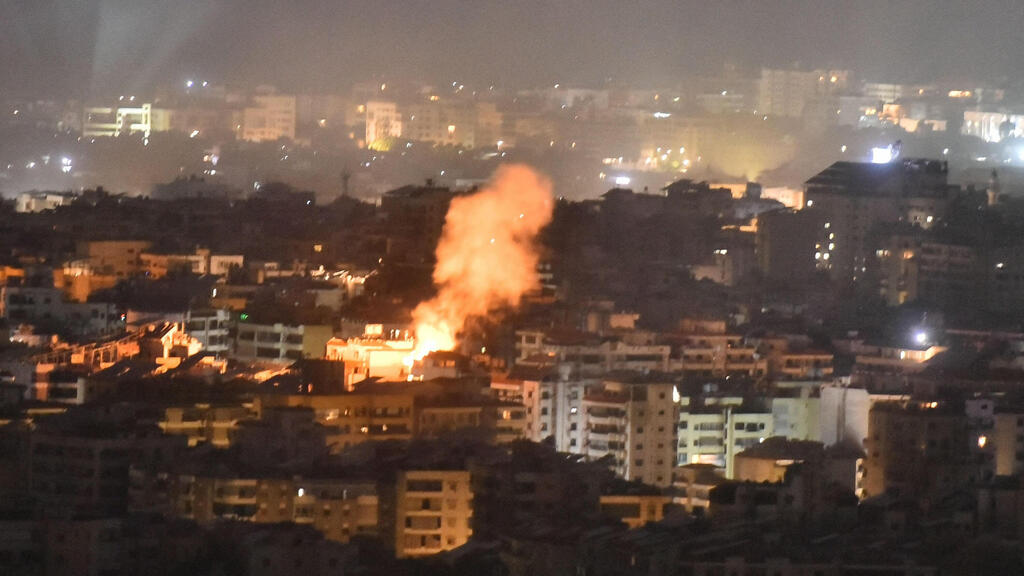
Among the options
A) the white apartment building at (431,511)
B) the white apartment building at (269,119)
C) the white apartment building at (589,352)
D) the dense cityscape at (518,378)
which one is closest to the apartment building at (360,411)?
the dense cityscape at (518,378)

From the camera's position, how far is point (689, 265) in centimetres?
2942

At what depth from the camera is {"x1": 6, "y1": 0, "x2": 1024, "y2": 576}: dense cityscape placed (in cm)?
1412

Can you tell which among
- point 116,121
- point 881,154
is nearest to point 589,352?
point 881,154

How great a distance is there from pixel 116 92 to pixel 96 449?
40571 mm

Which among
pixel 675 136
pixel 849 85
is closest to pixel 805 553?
pixel 675 136

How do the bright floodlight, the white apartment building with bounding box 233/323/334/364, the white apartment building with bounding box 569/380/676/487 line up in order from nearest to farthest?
1. the white apartment building with bounding box 569/380/676/487
2. the white apartment building with bounding box 233/323/334/364
3. the bright floodlight

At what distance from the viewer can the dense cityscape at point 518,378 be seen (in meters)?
14.1

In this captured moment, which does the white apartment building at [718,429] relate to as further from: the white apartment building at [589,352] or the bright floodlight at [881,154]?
the bright floodlight at [881,154]

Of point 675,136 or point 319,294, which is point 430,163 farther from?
point 319,294

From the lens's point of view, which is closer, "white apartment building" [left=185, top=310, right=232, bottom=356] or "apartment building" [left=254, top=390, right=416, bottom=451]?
"apartment building" [left=254, top=390, right=416, bottom=451]

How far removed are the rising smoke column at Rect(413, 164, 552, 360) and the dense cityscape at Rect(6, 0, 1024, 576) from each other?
5cm

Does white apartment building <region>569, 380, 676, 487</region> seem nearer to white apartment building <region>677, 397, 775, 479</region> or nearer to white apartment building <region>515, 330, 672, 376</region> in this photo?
white apartment building <region>677, 397, 775, 479</region>

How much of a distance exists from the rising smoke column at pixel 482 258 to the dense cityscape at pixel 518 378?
0.16ft

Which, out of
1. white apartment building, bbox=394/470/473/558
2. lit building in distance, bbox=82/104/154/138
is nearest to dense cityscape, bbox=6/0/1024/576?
white apartment building, bbox=394/470/473/558
